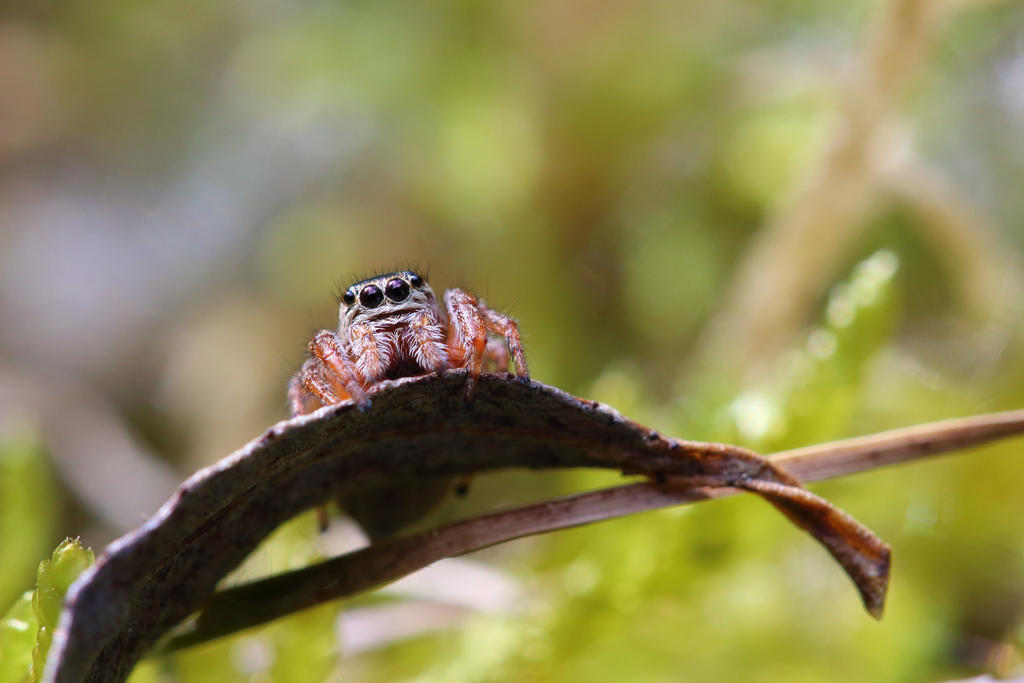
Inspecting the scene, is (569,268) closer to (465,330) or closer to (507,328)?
(507,328)

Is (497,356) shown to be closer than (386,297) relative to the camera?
No

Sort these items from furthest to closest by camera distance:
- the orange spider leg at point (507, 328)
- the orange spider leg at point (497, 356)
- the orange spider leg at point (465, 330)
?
the orange spider leg at point (497, 356) < the orange spider leg at point (507, 328) < the orange spider leg at point (465, 330)

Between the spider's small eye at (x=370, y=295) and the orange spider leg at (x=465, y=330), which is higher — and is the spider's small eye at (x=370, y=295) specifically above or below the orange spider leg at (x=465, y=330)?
above

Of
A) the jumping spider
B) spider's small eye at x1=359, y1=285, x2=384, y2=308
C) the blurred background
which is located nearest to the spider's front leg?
the jumping spider

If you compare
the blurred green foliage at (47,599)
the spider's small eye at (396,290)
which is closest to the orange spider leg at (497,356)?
the spider's small eye at (396,290)

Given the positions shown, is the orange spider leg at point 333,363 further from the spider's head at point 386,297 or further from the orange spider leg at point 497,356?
the orange spider leg at point 497,356

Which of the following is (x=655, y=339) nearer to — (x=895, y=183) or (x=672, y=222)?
(x=672, y=222)

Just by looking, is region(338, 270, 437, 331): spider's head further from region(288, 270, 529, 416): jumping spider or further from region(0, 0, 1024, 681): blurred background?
region(0, 0, 1024, 681): blurred background

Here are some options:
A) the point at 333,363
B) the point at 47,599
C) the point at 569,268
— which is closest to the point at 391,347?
the point at 333,363
